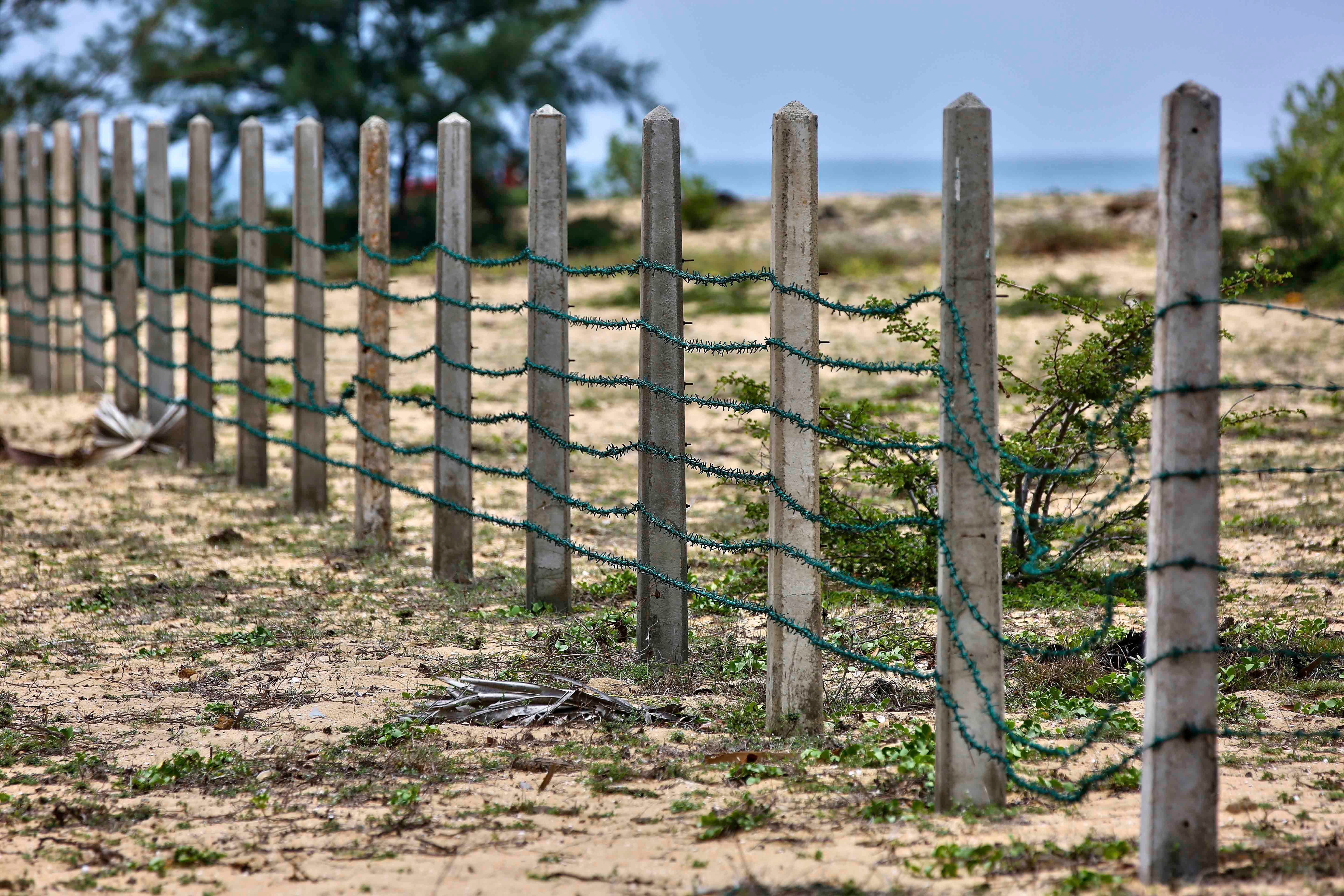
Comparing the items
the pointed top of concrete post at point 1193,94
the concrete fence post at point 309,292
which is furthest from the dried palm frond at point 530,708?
the concrete fence post at point 309,292

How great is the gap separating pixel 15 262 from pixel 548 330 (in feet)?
26.2

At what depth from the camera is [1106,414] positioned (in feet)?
13.7

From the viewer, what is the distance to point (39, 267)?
10867 millimetres

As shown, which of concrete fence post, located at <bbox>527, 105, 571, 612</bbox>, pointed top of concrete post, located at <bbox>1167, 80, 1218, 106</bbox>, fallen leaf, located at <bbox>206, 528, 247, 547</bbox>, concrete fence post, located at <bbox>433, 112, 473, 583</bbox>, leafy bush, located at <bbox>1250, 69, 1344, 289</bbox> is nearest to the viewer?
pointed top of concrete post, located at <bbox>1167, 80, 1218, 106</bbox>

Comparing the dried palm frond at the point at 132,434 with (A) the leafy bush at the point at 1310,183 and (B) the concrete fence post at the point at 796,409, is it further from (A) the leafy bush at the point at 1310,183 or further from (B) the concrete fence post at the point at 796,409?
(A) the leafy bush at the point at 1310,183

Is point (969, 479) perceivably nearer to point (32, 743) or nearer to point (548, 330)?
point (548, 330)

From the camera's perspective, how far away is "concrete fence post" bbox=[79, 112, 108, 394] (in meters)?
9.99

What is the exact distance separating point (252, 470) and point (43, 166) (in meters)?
4.94

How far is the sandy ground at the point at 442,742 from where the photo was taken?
3082 millimetres

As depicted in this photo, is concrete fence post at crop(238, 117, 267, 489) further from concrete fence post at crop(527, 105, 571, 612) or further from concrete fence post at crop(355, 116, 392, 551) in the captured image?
concrete fence post at crop(527, 105, 571, 612)

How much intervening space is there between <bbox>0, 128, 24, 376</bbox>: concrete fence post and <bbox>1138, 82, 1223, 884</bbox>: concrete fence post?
10296mm

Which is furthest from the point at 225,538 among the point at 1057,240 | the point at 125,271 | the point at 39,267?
the point at 1057,240

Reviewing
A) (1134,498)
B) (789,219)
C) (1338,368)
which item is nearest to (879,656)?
(789,219)

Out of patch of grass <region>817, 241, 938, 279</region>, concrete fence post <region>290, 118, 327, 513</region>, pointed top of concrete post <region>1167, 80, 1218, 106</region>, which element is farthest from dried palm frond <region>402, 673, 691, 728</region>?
patch of grass <region>817, 241, 938, 279</region>
